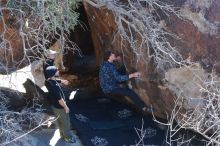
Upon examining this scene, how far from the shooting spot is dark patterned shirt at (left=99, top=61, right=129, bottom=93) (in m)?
7.89

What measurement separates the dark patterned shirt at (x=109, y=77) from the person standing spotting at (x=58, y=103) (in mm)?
977

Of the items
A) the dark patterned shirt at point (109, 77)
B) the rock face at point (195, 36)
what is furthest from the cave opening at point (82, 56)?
the rock face at point (195, 36)

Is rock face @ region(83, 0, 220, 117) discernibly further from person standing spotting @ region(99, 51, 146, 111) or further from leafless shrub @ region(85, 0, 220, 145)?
person standing spotting @ region(99, 51, 146, 111)

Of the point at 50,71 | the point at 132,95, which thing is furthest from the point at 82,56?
the point at 50,71

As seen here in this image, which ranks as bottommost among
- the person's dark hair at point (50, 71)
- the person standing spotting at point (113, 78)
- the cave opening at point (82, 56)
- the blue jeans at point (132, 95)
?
the cave opening at point (82, 56)

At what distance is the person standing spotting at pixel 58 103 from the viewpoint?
6.98 m

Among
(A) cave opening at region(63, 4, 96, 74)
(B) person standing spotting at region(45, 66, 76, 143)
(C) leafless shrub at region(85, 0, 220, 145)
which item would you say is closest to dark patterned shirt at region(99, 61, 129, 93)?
(C) leafless shrub at region(85, 0, 220, 145)

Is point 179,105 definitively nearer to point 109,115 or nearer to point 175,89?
point 175,89

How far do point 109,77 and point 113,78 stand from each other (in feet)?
0.23

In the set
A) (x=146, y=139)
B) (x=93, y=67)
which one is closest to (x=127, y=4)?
(x=146, y=139)

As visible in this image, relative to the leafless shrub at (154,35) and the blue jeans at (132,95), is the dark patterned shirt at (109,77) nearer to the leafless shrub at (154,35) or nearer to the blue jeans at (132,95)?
the blue jeans at (132,95)

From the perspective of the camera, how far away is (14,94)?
28.3 feet

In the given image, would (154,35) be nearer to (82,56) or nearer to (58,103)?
(58,103)

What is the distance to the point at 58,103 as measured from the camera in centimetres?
718
